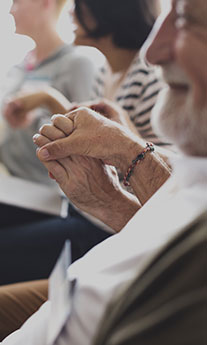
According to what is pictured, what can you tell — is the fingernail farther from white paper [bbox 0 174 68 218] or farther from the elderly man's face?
white paper [bbox 0 174 68 218]

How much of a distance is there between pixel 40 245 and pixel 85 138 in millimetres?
607

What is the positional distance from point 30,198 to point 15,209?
6cm

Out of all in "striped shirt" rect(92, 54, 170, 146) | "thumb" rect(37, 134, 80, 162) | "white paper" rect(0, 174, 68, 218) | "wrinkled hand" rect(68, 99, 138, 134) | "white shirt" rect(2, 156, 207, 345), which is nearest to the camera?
"white shirt" rect(2, 156, 207, 345)

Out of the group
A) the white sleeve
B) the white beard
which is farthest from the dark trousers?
the white beard

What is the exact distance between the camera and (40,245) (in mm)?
1338

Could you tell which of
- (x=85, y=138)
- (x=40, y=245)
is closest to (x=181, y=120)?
(x=85, y=138)

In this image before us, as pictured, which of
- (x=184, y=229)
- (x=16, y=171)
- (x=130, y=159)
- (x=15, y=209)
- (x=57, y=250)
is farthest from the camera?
(x=16, y=171)

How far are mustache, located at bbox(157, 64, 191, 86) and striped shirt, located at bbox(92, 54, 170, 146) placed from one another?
0.59 m

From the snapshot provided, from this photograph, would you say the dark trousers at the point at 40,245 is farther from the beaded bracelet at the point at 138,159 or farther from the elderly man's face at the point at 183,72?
the elderly man's face at the point at 183,72

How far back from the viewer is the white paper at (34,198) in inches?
56.0

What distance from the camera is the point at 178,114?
0.58m

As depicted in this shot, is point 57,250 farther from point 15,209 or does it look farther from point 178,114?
point 178,114

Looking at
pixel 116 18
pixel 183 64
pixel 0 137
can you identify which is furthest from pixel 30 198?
pixel 183 64

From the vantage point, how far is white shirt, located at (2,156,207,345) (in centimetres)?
51
